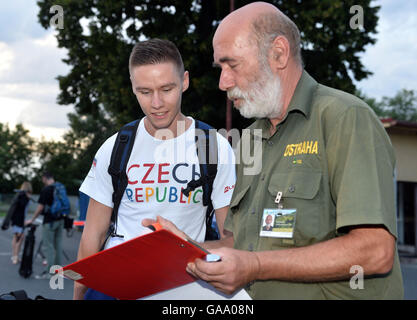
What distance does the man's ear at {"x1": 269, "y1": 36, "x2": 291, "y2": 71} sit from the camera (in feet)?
7.09

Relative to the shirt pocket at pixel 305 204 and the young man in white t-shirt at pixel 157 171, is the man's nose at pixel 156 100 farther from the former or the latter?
the shirt pocket at pixel 305 204

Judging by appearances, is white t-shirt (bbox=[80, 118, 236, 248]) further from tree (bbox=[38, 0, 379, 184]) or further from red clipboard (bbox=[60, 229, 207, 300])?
tree (bbox=[38, 0, 379, 184])

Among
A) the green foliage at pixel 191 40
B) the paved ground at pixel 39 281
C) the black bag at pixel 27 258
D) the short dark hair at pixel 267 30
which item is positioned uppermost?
the green foliage at pixel 191 40

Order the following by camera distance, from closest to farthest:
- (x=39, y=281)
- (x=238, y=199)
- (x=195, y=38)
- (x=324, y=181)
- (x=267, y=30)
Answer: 1. (x=324, y=181)
2. (x=267, y=30)
3. (x=238, y=199)
4. (x=39, y=281)
5. (x=195, y=38)

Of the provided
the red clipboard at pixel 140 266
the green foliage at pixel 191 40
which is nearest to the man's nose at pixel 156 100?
the red clipboard at pixel 140 266

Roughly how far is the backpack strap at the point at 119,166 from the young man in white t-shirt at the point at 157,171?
0.09ft

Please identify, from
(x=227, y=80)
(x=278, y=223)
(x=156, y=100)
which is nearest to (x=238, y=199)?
(x=278, y=223)

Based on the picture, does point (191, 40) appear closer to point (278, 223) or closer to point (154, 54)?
point (154, 54)

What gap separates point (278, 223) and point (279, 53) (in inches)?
26.9

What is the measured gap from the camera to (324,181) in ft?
6.16

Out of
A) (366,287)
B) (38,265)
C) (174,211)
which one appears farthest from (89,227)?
(38,265)

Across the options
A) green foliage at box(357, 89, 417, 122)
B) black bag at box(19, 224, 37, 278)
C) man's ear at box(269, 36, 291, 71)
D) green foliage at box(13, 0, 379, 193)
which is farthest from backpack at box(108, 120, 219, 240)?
green foliage at box(357, 89, 417, 122)

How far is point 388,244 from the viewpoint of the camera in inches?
67.9

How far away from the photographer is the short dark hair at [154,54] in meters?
3.10
